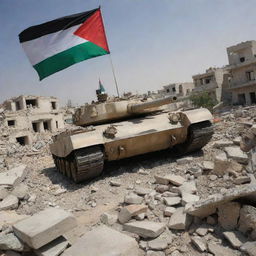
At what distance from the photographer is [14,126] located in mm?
28406

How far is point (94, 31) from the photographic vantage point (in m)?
8.38

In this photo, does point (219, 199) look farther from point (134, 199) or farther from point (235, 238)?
point (134, 199)

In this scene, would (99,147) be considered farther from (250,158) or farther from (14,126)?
(14,126)

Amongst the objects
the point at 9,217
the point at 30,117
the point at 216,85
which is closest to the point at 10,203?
the point at 9,217

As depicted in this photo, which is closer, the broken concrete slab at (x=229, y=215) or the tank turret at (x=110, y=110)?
the broken concrete slab at (x=229, y=215)

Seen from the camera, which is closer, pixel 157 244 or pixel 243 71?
pixel 157 244

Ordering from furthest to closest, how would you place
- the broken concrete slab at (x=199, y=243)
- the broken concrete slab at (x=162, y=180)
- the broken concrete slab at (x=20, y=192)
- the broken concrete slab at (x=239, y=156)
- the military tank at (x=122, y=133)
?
the broken concrete slab at (x=20, y=192), the military tank at (x=122, y=133), the broken concrete slab at (x=239, y=156), the broken concrete slab at (x=162, y=180), the broken concrete slab at (x=199, y=243)

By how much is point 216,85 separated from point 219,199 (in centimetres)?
3359

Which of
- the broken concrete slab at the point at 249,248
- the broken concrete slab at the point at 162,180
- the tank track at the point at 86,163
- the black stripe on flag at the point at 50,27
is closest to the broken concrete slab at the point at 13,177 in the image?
the tank track at the point at 86,163

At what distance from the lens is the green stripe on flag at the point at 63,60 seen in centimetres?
808

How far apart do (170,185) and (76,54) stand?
4531mm

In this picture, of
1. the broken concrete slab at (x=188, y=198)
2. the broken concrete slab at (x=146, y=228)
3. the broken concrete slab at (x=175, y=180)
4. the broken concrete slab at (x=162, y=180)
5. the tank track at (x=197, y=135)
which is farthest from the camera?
the tank track at (x=197, y=135)

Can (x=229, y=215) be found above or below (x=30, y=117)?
below

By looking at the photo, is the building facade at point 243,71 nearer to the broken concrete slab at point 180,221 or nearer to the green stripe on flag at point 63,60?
the green stripe on flag at point 63,60
